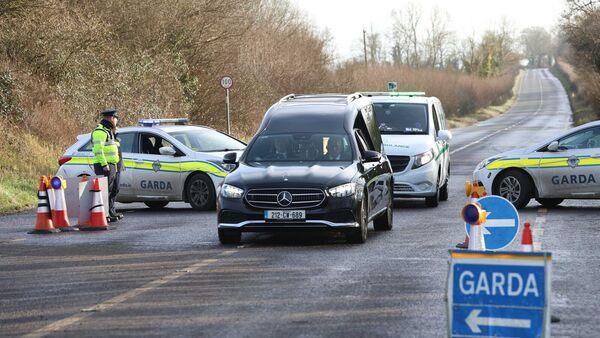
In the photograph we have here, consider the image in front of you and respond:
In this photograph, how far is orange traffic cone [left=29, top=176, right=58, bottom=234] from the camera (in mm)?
16703

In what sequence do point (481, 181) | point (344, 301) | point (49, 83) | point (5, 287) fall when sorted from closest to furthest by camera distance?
1. point (344, 301)
2. point (5, 287)
3. point (481, 181)
4. point (49, 83)

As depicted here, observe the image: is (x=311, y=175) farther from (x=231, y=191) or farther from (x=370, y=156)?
(x=370, y=156)

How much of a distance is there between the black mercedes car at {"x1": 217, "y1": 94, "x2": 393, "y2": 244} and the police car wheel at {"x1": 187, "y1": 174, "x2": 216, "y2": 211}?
11.2 feet

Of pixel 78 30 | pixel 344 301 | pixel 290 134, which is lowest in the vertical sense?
pixel 344 301

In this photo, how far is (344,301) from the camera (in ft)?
31.9

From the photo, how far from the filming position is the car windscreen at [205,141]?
20516 mm

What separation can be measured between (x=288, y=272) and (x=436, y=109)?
10.8m

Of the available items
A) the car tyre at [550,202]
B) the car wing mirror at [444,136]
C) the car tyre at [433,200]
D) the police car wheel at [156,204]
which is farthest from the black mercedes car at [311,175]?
the police car wheel at [156,204]

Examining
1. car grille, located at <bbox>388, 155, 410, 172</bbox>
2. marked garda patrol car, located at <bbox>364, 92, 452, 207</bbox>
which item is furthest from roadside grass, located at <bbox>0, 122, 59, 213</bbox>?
car grille, located at <bbox>388, 155, 410, 172</bbox>

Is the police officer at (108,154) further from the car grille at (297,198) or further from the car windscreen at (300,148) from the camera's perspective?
the car grille at (297,198)

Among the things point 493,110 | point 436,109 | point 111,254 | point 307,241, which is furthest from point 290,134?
point 493,110

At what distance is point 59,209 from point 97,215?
1.86 feet

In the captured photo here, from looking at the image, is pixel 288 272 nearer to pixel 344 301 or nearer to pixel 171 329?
pixel 344 301

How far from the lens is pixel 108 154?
18.4 m
